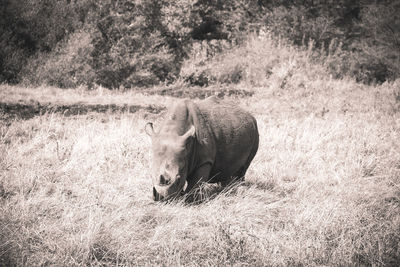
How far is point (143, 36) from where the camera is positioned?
1513 centimetres

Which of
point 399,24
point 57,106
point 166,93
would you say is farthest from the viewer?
point 399,24

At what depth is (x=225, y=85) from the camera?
13977 millimetres

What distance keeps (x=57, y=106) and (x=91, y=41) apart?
5.07 meters

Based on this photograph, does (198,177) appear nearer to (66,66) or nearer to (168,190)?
(168,190)

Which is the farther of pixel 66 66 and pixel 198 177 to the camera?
pixel 66 66

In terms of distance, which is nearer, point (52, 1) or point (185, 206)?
point (185, 206)

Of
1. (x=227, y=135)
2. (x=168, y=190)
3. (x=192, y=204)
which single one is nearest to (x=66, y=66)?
(x=227, y=135)

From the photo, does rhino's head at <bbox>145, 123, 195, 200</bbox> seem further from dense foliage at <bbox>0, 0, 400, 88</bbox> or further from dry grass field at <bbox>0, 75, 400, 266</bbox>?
dense foliage at <bbox>0, 0, 400, 88</bbox>

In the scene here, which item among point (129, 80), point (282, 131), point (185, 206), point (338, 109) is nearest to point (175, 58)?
point (129, 80)

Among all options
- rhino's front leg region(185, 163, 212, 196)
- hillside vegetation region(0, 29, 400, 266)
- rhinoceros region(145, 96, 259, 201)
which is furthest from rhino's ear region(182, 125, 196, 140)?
hillside vegetation region(0, 29, 400, 266)

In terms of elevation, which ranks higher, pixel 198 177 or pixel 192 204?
pixel 198 177

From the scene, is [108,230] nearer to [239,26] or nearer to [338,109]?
[338,109]

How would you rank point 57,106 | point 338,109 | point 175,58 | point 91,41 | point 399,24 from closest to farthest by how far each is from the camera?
point 57,106, point 338,109, point 91,41, point 175,58, point 399,24

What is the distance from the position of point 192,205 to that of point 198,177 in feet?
1.01
